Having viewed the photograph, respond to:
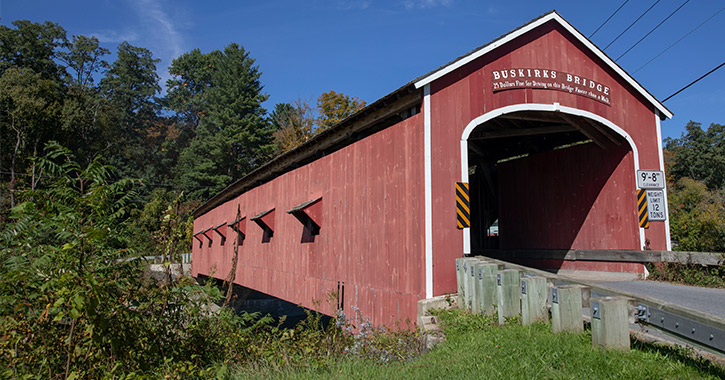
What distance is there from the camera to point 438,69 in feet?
24.6

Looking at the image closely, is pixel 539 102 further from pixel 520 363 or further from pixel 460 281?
pixel 520 363

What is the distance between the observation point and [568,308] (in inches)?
176

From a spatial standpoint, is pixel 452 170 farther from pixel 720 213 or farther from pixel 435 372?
pixel 720 213

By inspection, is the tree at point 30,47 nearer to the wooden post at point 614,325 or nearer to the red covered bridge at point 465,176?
the red covered bridge at point 465,176

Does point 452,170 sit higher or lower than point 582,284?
higher

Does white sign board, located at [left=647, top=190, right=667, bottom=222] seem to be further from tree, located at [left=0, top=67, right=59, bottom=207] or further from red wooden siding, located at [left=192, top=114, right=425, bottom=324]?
tree, located at [left=0, top=67, right=59, bottom=207]

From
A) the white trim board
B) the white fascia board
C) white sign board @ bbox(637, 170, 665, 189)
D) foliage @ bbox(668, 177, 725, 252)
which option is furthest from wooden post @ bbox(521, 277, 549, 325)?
foliage @ bbox(668, 177, 725, 252)

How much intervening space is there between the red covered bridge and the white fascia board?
2 centimetres

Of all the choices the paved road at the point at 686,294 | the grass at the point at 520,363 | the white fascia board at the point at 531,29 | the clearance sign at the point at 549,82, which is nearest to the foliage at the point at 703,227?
the white fascia board at the point at 531,29

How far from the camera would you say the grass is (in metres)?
3.52

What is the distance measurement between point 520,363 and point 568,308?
0.95m

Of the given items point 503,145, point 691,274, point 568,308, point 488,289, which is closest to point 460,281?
point 488,289

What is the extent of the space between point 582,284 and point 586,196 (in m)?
6.90

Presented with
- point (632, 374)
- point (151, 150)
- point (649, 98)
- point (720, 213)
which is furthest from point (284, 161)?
point (151, 150)
